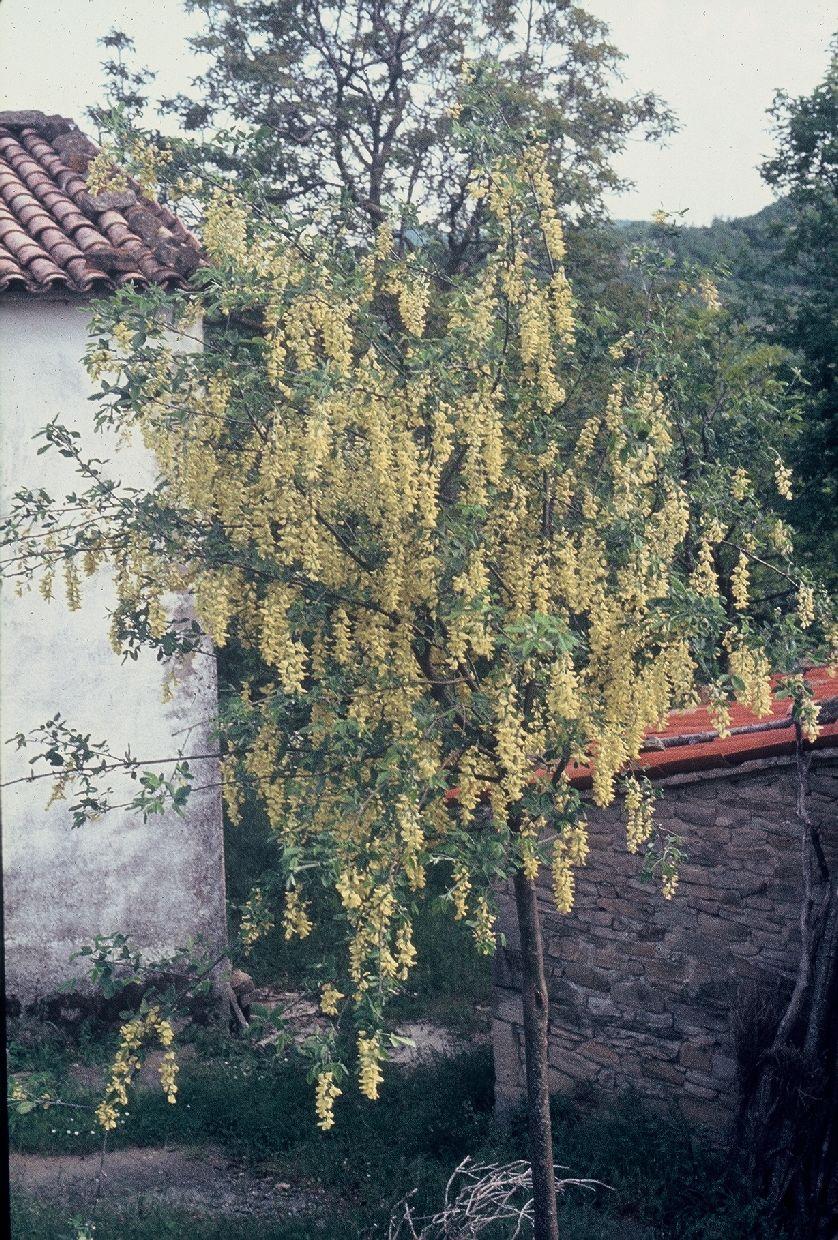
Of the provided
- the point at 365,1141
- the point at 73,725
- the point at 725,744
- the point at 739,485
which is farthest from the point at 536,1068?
the point at 73,725

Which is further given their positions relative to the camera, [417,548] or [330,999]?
[417,548]

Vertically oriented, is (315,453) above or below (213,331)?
below

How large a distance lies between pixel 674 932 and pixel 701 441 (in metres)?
2.65

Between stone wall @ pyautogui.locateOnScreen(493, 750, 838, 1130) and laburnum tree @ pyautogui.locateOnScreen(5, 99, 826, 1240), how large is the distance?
1238mm

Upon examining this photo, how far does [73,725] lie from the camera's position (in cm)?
923

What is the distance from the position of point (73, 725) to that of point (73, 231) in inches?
143

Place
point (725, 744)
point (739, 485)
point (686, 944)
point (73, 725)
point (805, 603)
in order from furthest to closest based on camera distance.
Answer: point (73, 725) < point (686, 944) < point (725, 744) < point (739, 485) < point (805, 603)

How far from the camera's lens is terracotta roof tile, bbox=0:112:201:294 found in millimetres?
8859

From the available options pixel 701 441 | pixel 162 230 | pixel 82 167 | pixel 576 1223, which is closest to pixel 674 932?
pixel 576 1223

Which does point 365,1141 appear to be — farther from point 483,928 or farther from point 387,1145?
point 483,928

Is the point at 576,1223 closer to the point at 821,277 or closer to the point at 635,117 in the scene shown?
the point at 821,277

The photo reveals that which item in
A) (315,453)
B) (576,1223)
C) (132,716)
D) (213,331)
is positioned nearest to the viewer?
(315,453)

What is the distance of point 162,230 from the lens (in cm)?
962

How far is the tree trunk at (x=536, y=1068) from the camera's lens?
5625 mm
